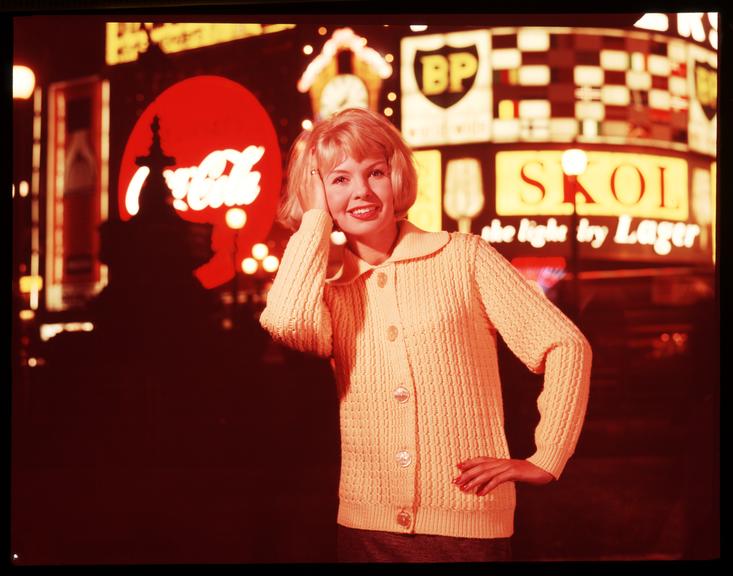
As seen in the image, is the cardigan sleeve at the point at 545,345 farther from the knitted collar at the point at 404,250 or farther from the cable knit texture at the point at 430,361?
the knitted collar at the point at 404,250

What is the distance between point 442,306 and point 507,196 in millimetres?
2369

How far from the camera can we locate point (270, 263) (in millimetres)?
4617

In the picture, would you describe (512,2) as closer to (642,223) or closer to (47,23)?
(642,223)

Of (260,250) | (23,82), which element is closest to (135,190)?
(260,250)

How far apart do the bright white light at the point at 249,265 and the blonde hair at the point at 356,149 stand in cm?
148

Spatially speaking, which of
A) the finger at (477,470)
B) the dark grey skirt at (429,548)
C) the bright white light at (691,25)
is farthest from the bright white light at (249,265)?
the bright white light at (691,25)

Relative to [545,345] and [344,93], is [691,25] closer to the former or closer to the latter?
[344,93]

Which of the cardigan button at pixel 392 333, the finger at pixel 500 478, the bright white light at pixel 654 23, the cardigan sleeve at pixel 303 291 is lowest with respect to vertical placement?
the finger at pixel 500 478

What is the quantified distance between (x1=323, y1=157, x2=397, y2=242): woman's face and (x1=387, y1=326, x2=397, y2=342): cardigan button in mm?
338

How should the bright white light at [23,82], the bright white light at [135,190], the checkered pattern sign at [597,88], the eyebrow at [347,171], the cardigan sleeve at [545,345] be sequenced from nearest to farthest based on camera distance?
the cardigan sleeve at [545,345] < the eyebrow at [347,171] < the bright white light at [135,190] < the bright white light at [23,82] < the checkered pattern sign at [597,88]

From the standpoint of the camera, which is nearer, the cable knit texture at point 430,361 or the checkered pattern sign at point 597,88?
the cable knit texture at point 430,361

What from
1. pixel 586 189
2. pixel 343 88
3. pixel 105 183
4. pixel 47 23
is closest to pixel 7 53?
pixel 47 23

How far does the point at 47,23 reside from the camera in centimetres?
426

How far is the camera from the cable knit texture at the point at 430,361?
292 cm
